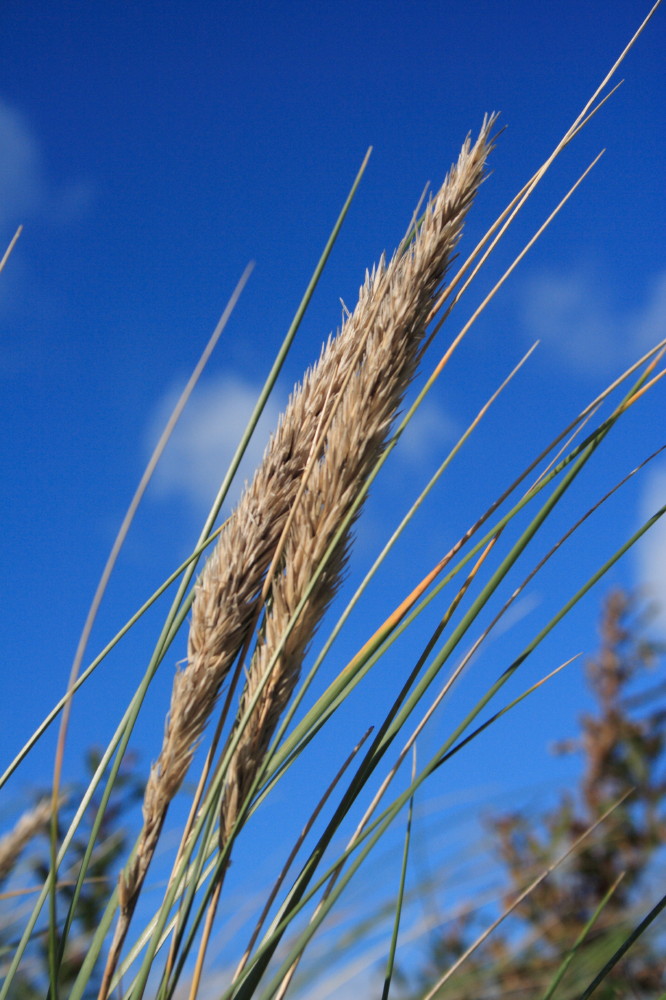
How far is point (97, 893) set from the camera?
2773 millimetres

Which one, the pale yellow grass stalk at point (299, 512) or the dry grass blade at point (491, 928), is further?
the dry grass blade at point (491, 928)

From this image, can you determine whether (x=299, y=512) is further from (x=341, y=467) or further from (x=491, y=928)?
(x=491, y=928)

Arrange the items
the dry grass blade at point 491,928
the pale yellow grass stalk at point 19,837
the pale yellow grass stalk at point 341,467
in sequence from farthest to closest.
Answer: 1. the pale yellow grass stalk at point 19,837
2. the dry grass blade at point 491,928
3. the pale yellow grass stalk at point 341,467

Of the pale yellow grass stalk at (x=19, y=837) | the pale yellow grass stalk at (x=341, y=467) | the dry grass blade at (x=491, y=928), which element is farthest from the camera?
the pale yellow grass stalk at (x=19, y=837)

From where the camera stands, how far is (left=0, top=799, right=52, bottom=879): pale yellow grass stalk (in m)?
1.33

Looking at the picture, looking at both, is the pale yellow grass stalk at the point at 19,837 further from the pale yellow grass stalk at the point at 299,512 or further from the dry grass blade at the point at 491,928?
the dry grass blade at the point at 491,928

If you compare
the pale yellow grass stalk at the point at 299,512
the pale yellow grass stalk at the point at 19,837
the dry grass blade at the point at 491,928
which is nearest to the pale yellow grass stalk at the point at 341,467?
the pale yellow grass stalk at the point at 299,512

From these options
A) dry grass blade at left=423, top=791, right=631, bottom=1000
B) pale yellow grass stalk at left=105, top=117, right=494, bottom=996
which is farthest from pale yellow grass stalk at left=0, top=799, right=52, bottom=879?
dry grass blade at left=423, top=791, right=631, bottom=1000

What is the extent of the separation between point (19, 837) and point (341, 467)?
90cm

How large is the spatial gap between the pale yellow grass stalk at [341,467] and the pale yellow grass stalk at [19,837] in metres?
0.60

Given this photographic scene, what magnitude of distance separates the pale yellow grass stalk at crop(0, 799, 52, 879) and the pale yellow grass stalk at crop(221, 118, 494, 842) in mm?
598

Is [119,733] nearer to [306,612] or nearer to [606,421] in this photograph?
[306,612]

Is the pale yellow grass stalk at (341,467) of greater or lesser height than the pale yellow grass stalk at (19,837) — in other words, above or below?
above

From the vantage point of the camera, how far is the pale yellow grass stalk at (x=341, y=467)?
2.95ft
